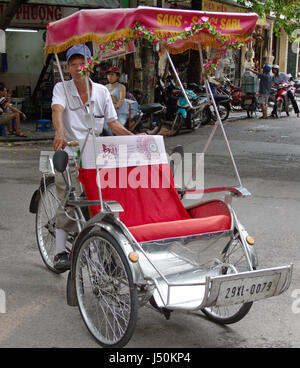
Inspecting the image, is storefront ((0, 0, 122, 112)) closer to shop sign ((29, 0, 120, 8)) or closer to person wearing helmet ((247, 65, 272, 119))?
shop sign ((29, 0, 120, 8))

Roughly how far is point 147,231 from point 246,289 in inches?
29.8

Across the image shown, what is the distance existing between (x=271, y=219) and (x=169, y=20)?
3427 mm

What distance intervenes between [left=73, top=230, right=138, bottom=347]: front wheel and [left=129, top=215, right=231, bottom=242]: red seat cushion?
0.25 meters

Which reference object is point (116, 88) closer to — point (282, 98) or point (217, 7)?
point (282, 98)

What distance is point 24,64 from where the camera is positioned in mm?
18828

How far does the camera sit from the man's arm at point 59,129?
13.1 ft

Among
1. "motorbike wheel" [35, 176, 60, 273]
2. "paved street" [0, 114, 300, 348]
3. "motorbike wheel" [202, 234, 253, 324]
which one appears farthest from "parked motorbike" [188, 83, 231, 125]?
"motorbike wheel" [202, 234, 253, 324]

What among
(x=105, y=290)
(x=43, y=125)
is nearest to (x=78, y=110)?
(x=105, y=290)

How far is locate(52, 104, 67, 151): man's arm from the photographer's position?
13.1 ft

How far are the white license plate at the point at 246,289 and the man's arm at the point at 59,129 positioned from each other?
1.64 meters

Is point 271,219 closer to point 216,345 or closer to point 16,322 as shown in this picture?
point 216,345
